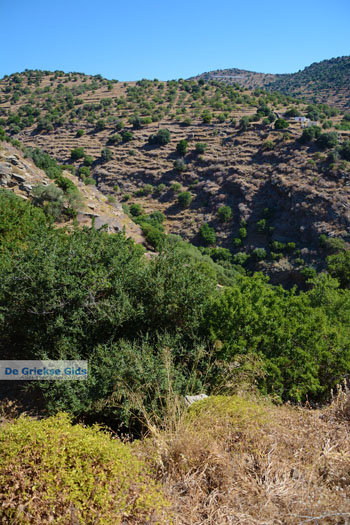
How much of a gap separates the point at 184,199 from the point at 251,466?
44.7m

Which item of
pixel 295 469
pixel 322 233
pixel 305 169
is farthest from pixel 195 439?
pixel 305 169

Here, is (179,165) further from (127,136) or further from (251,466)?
(251,466)

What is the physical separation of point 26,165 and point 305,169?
3749cm

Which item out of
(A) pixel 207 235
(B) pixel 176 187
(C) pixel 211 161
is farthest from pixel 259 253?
(C) pixel 211 161

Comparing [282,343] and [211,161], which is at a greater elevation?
[211,161]

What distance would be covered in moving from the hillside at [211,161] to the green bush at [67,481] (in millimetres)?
36746

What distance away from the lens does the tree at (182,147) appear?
169 feet

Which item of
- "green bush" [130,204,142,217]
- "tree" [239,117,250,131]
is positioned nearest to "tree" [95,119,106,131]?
"green bush" [130,204,142,217]

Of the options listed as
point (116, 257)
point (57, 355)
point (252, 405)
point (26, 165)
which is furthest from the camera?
point (26, 165)

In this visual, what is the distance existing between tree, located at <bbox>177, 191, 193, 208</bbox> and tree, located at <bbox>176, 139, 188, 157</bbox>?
29.6 feet

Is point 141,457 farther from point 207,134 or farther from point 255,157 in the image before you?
point 207,134

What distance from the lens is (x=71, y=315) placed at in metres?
7.44

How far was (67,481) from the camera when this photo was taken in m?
3.08

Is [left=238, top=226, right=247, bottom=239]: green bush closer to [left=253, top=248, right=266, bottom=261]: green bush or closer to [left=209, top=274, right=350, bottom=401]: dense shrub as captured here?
[left=253, top=248, right=266, bottom=261]: green bush
